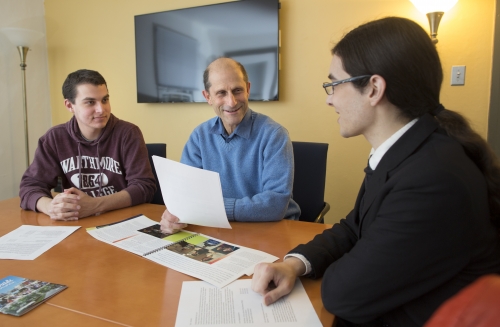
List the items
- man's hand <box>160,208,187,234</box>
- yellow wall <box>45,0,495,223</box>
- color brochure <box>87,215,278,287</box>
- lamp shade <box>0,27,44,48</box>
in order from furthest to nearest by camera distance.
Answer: lamp shade <box>0,27,44,48</box> < yellow wall <box>45,0,495,223</box> < man's hand <box>160,208,187,234</box> < color brochure <box>87,215,278,287</box>

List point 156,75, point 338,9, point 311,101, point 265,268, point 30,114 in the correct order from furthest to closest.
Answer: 1. point 30,114
2. point 156,75
3. point 311,101
4. point 338,9
5. point 265,268

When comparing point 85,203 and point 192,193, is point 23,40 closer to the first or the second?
point 85,203

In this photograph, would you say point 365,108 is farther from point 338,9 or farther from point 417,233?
point 338,9

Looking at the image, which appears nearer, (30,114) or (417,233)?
(417,233)

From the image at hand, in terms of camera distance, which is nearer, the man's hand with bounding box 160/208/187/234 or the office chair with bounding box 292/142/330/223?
the man's hand with bounding box 160/208/187/234

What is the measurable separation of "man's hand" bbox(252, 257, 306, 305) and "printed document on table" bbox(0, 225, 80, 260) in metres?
0.64

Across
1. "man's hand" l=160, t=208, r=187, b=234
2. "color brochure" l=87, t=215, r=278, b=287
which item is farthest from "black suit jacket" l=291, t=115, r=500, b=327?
"man's hand" l=160, t=208, r=187, b=234

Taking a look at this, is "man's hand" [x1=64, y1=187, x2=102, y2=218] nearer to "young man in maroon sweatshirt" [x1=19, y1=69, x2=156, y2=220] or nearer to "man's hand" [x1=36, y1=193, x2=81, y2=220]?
"man's hand" [x1=36, y1=193, x2=81, y2=220]

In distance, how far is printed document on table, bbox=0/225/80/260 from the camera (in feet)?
3.31

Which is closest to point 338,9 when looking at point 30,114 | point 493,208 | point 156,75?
point 156,75

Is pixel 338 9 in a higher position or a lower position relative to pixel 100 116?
higher

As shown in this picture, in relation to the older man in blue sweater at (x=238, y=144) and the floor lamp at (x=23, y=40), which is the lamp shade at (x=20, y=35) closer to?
the floor lamp at (x=23, y=40)

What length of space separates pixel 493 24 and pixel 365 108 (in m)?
1.70

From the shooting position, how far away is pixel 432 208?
0.65 metres
